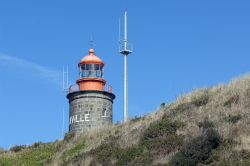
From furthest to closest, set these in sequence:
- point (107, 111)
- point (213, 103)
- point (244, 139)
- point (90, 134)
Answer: point (107, 111)
point (90, 134)
point (213, 103)
point (244, 139)

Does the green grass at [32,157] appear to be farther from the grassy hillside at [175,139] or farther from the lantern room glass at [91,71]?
the lantern room glass at [91,71]

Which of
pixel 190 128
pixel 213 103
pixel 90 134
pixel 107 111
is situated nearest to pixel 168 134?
pixel 190 128

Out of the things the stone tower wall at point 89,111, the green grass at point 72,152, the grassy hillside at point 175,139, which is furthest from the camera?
the stone tower wall at point 89,111

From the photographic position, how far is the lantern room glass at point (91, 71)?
44.3m

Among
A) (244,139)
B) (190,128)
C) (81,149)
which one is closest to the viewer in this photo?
(244,139)

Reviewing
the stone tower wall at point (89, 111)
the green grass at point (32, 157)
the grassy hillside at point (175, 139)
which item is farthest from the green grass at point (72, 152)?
the stone tower wall at point (89, 111)

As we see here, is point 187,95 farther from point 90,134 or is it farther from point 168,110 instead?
point 90,134

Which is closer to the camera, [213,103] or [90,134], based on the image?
[213,103]

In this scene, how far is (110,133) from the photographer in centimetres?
3262

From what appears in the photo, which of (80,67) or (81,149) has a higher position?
(80,67)

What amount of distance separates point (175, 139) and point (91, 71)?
1944 centimetres

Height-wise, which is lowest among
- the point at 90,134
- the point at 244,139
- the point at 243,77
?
the point at 244,139

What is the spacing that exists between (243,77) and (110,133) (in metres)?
7.57

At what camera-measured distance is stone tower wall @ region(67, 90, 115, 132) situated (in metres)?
43.4
